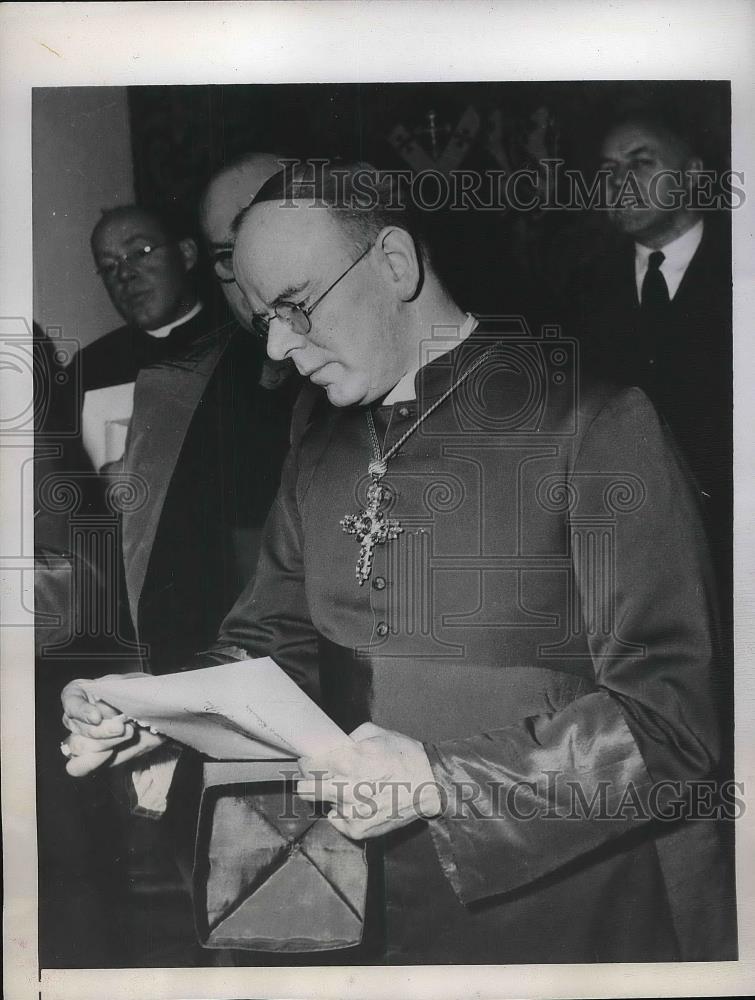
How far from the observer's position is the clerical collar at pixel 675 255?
2.55 metres

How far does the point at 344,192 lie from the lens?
2535 millimetres

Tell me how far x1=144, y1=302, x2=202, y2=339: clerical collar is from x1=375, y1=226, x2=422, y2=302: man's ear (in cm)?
55

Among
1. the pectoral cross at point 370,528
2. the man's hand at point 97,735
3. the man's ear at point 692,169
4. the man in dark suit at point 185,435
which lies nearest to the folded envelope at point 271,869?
the man's hand at point 97,735

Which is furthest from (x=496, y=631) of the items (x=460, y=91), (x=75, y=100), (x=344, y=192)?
(x=75, y=100)

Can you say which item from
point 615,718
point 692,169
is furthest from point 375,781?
point 692,169

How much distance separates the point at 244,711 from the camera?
8.39 feet

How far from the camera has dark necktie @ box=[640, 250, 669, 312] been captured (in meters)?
2.55

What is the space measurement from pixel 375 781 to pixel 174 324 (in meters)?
1.42

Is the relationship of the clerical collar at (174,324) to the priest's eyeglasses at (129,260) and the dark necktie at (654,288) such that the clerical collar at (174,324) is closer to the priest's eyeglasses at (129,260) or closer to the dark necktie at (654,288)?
the priest's eyeglasses at (129,260)

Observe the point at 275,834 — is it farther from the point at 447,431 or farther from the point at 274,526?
the point at 447,431

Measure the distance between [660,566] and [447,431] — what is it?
0.70 metres

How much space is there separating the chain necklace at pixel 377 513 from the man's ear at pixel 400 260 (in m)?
0.28

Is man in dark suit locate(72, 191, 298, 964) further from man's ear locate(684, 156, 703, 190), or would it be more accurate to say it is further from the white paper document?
man's ear locate(684, 156, 703, 190)

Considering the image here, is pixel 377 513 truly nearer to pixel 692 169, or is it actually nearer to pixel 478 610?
pixel 478 610
